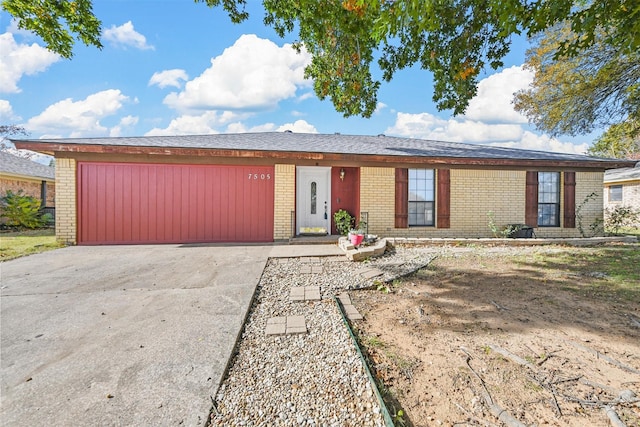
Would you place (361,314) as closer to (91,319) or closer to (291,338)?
(291,338)

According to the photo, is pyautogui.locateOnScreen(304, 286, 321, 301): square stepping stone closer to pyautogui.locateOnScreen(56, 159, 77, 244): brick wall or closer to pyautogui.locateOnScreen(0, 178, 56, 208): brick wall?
pyautogui.locateOnScreen(56, 159, 77, 244): brick wall

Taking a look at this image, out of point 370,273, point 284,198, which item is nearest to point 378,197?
point 284,198

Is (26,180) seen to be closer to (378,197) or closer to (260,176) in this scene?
(260,176)

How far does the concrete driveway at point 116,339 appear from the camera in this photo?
1811 millimetres

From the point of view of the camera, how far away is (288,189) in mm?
7895

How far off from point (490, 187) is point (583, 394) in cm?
785

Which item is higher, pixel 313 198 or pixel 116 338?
pixel 313 198

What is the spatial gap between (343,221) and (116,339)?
6.33 m

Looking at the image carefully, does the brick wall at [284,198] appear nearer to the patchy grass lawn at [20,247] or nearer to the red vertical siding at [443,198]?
the red vertical siding at [443,198]

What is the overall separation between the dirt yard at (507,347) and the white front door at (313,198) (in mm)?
4299

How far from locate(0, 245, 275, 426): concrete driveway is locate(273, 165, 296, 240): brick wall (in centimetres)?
257

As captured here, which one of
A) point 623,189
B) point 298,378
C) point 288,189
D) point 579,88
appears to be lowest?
point 298,378

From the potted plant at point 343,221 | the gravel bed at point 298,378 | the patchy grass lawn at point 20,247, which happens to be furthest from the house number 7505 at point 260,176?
the patchy grass lawn at point 20,247

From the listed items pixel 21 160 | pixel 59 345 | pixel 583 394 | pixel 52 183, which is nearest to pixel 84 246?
pixel 59 345
